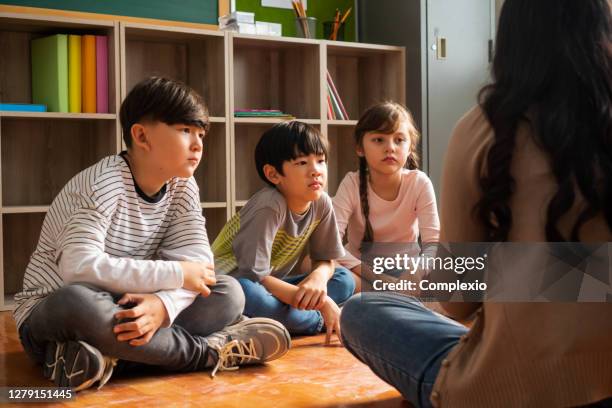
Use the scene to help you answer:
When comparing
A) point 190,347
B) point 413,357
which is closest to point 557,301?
point 413,357

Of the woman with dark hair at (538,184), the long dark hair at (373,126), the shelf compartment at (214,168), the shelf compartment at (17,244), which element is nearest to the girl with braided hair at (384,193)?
the long dark hair at (373,126)

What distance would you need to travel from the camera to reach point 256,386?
4.75 ft

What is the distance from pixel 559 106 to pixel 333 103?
2.43 meters

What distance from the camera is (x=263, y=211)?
6.22 feet

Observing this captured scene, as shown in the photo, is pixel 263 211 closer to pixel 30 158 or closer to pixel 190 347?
pixel 190 347

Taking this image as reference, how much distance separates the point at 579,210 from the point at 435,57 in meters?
2.59

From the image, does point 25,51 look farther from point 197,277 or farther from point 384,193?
point 197,277

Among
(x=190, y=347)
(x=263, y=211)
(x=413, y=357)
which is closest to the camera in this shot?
(x=413, y=357)

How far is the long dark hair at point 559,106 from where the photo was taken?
0.82 metres

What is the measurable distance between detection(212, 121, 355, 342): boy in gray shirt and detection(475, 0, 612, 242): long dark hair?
105 cm

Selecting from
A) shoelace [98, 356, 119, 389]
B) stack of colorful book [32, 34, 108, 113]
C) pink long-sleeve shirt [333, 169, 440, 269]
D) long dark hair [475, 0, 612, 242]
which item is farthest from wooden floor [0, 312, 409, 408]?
stack of colorful book [32, 34, 108, 113]

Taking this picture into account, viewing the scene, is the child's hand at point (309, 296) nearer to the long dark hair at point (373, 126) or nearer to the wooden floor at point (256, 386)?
the wooden floor at point (256, 386)

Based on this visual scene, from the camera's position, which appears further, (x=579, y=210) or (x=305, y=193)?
(x=305, y=193)

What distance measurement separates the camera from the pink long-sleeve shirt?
7.81ft
